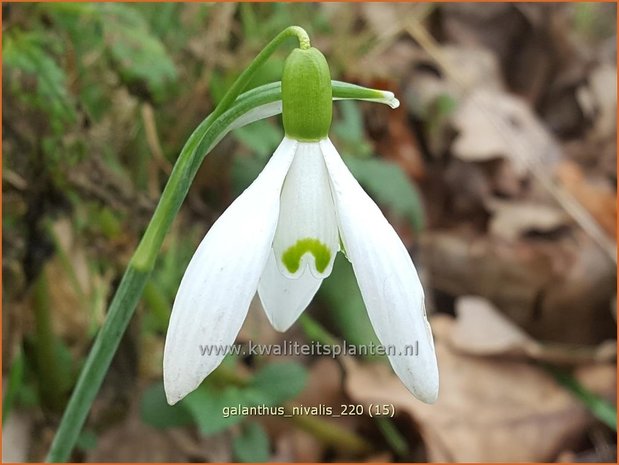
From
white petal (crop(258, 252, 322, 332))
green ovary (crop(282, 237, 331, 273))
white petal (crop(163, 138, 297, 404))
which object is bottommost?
white petal (crop(163, 138, 297, 404))

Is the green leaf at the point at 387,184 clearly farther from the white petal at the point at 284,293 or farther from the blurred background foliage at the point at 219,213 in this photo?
the white petal at the point at 284,293

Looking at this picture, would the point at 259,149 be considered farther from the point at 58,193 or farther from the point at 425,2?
the point at 425,2

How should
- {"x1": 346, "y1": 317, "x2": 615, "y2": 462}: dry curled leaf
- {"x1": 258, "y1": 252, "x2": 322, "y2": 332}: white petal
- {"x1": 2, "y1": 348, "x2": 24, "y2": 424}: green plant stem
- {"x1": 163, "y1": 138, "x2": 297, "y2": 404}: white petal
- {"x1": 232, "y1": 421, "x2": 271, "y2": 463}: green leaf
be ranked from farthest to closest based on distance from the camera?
{"x1": 346, "y1": 317, "x2": 615, "y2": 462}: dry curled leaf, {"x1": 232, "y1": 421, "x2": 271, "y2": 463}: green leaf, {"x1": 2, "y1": 348, "x2": 24, "y2": 424}: green plant stem, {"x1": 258, "y1": 252, "x2": 322, "y2": 332}: white petal, {"x1": 163, "y1": 138, "x2": 297, "y2": 404}: white petal

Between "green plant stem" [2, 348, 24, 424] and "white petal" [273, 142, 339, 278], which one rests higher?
"green plant stem" [2, 348, 24, 424]

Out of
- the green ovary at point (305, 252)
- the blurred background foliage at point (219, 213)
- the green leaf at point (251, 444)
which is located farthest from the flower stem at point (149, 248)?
the green leaf at point (251, 444)

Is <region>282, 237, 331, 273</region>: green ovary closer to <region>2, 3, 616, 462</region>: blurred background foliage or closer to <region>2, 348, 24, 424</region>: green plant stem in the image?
<region>2, 3, 616, 462</region>: blurred background foliage

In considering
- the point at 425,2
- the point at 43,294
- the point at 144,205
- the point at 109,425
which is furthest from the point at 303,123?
the point at 425,2

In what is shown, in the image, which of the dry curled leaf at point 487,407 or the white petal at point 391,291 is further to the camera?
the dry curled leaf at point 487,407

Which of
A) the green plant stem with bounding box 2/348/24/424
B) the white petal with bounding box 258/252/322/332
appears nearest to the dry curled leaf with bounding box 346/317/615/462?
the green plant stem with bounding box 2/348/24/424
